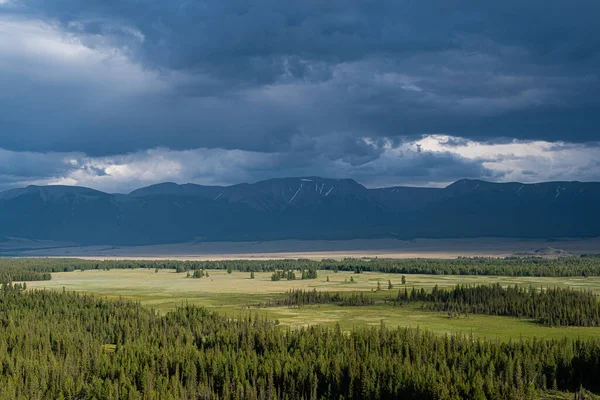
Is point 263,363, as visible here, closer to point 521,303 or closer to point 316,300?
point 521,303

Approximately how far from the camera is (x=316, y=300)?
151625mm

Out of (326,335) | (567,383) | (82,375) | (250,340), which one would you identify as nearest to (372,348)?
(326,335)

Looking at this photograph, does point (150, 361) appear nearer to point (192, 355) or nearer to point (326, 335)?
point (192, 355)

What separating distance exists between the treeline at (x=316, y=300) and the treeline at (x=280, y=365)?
4350cm

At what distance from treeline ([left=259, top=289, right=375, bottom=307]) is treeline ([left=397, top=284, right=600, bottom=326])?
381 inches

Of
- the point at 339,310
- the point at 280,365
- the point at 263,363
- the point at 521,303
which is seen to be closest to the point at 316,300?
the point at 339,310

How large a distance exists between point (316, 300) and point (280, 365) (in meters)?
73.2

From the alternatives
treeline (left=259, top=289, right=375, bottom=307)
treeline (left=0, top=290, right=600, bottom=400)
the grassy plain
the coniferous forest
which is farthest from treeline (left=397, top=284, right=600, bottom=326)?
treeline (left=0, top=290, right=600, bottom=400)

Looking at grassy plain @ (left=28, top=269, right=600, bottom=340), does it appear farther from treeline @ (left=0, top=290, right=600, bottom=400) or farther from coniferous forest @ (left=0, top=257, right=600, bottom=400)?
treeline @ (left=0, top=290, right=600, bottom=400)

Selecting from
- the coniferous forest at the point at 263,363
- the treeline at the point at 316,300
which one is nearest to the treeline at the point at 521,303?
the coniferous forest at the point at 263,363

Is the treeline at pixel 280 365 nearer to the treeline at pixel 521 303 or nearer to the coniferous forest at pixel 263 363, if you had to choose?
the coniferous forest at pixel 263 363

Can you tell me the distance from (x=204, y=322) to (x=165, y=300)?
46907 millimetres

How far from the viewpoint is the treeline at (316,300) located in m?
146

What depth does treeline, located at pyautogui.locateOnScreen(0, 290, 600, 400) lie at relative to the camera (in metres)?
71.3
